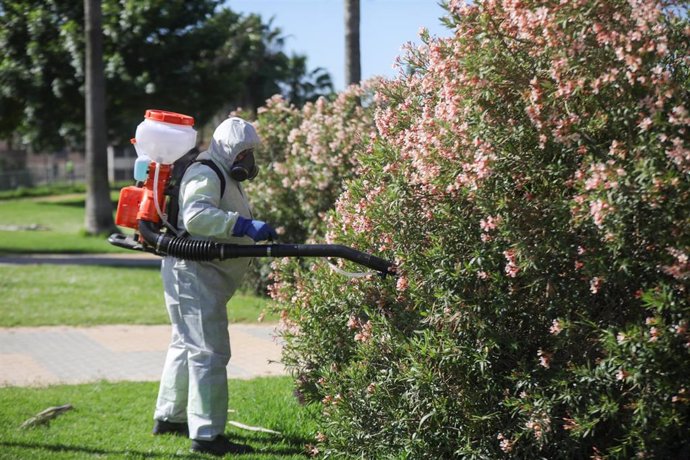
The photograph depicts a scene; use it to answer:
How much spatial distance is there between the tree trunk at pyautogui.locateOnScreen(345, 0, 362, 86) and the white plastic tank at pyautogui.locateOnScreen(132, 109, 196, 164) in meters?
7.15

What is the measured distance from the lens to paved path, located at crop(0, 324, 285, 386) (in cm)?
738

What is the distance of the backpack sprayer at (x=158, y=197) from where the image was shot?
15.9ft

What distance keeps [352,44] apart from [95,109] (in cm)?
782

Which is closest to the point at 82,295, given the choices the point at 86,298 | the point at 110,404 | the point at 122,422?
the point at 86,298

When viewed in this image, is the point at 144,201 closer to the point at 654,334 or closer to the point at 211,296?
the point at 211,296

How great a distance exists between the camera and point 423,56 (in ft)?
16.5

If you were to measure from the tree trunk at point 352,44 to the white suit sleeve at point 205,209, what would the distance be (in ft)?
24.3

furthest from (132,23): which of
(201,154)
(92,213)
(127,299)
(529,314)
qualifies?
(529,314)

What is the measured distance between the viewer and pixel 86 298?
11180mm

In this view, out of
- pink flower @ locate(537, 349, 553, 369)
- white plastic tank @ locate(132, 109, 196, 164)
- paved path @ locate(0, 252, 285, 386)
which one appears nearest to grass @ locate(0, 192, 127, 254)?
paved path @ locate(0, 252, 285, 386)

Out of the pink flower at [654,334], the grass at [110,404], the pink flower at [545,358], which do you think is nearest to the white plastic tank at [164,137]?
the grass at [110,404]

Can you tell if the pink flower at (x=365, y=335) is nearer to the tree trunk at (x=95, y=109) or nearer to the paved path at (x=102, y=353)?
the paved path at (x=102, y=353)

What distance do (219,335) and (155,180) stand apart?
1.01 m

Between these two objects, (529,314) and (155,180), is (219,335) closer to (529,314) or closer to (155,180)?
(155,180)
